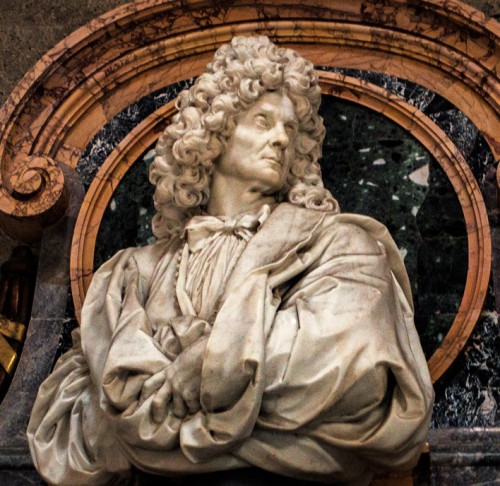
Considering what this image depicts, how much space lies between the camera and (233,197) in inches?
237

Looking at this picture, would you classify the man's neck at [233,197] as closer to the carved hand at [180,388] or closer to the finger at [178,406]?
the carved hand at [180,388]

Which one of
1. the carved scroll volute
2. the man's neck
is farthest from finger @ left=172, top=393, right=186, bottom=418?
the carved scroll volute

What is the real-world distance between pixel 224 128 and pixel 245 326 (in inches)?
42.9

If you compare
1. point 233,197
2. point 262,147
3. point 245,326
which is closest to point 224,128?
point 262,147

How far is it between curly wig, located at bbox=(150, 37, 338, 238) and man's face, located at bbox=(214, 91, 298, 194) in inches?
1.4

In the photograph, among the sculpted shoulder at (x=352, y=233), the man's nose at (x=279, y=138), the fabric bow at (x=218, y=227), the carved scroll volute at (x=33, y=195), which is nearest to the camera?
the sculpted shoulder at (x=352, y=233)

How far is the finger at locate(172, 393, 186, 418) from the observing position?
5172 millimetres

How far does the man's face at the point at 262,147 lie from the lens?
19.5ft

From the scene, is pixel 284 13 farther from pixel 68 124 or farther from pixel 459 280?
pixel 459 280

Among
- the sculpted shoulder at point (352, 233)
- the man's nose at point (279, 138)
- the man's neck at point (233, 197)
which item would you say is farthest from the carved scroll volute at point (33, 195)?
the sculpted shoulder at point (352, 233)

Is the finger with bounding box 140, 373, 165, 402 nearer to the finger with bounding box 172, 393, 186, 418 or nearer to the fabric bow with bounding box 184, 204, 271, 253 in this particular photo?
the finger with bounding box 172, 393, 186, 418

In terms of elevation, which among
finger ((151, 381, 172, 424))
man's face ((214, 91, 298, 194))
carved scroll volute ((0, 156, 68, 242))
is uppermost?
man's face ((214, 91, 298, 194))

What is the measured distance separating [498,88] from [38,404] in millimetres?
2657

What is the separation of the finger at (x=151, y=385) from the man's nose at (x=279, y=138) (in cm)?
119
